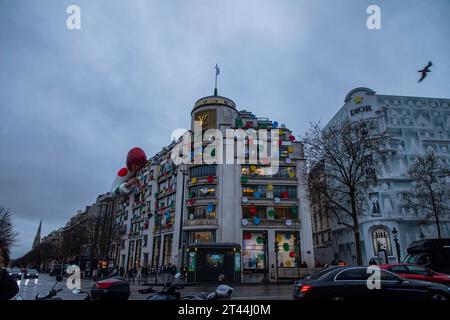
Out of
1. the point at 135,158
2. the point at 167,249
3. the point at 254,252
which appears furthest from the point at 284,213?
the point at 135,158

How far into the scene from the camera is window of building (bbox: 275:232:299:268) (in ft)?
120

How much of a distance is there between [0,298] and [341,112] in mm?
48708

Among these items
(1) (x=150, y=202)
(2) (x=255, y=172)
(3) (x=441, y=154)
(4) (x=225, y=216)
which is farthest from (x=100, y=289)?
(3) (x=441, y=154)

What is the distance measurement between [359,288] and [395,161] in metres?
38.1

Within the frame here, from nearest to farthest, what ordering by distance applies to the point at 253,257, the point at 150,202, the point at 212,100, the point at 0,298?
the point at 0,298
the point at 253,257
the point at 212,100
the point at 150,202

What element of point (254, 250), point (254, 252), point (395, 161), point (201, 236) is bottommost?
point (254, 252)

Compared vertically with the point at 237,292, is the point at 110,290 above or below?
above

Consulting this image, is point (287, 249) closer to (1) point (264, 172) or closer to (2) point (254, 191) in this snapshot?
(2) point (254, 191)

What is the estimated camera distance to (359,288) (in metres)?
7.82

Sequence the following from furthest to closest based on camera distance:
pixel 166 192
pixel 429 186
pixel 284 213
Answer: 1. pixel 166 192
2. pixel 284 213
3. pixel 429 186

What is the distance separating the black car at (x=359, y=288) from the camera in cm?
776

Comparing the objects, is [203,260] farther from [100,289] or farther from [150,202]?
[150,202]

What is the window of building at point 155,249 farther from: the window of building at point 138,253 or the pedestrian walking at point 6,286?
the pedestrian walking at point 6,286
